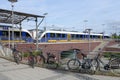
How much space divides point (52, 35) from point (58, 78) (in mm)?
36848

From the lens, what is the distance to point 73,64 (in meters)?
9.86

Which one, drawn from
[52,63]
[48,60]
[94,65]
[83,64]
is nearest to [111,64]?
[94,65]

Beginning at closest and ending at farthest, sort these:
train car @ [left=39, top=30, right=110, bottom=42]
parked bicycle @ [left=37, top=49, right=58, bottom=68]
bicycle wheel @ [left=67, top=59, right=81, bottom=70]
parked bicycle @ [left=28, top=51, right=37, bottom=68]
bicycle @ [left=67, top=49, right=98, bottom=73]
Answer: bicycle @ [left=67, top=49, right=98, bottom=73] < bicycle wheel @ [left=67, top=59, right=81, bottom=70] < parked bicycle @ [left=28, top=51, right=37, bottom=68] < parked bicycle @ [left=37, top=49, right=58, bottom=68] < train car @ [left=39, top=30, right=110, bottom=42]

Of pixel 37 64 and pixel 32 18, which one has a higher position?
pixel 32 18

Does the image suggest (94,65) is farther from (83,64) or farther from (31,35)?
(31,35)

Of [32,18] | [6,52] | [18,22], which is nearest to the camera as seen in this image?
[6,52]

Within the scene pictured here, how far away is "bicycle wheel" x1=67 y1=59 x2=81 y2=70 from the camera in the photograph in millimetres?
9719

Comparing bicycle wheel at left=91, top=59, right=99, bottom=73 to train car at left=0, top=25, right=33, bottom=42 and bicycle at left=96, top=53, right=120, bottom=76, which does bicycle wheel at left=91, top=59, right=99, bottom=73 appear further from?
train car at left=0, top=25, right=33, bottom=42

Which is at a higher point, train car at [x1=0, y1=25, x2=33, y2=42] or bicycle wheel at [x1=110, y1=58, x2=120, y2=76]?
train car at [x1=0, y1=25, x2=33, y2=42]

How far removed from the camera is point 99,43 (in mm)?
54062

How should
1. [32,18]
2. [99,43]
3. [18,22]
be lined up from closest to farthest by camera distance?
[32,18] → [18,22] → [99,43]

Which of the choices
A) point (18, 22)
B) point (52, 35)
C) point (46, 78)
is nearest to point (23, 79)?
point (46, 78)

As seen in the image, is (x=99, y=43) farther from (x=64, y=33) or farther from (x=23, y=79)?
(x=23, y=79)

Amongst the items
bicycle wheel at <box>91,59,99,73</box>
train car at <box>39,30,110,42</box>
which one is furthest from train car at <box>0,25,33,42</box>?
bicycle wheel at <box>91,59,99,73</box>
